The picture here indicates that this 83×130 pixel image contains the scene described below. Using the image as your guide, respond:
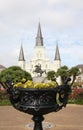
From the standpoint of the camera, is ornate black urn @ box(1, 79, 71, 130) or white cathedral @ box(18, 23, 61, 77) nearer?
ornate black urn @ box(1, 79, 71, 130)

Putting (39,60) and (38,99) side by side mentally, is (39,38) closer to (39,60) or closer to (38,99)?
(39,60)

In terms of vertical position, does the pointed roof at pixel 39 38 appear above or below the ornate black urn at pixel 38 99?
above

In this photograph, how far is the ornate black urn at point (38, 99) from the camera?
4.17 m

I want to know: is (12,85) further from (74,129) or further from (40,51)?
(40,51)

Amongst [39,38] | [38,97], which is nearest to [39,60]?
[39,38]

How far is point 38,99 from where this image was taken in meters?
4.20

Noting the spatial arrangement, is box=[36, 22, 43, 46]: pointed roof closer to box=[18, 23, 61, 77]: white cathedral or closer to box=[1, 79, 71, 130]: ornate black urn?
box=[18, 23, 61, 77]: white cathedral

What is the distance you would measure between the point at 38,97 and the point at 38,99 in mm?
28

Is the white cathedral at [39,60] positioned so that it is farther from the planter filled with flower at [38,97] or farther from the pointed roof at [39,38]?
the planter filled with flower at [38,97]

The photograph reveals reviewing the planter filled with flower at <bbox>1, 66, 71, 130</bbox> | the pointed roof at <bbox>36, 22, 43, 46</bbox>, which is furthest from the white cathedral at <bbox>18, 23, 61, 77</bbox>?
the planter filled with flower at <bbox>1, 66, 71, 130</bbox>

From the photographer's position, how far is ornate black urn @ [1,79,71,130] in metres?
4.17

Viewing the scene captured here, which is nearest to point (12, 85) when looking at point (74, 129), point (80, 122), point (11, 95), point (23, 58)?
point (11, 95)

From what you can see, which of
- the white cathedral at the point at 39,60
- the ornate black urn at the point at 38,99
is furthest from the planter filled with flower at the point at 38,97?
the white cathedral at the point at 39,60

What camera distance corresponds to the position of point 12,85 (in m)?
4.43
